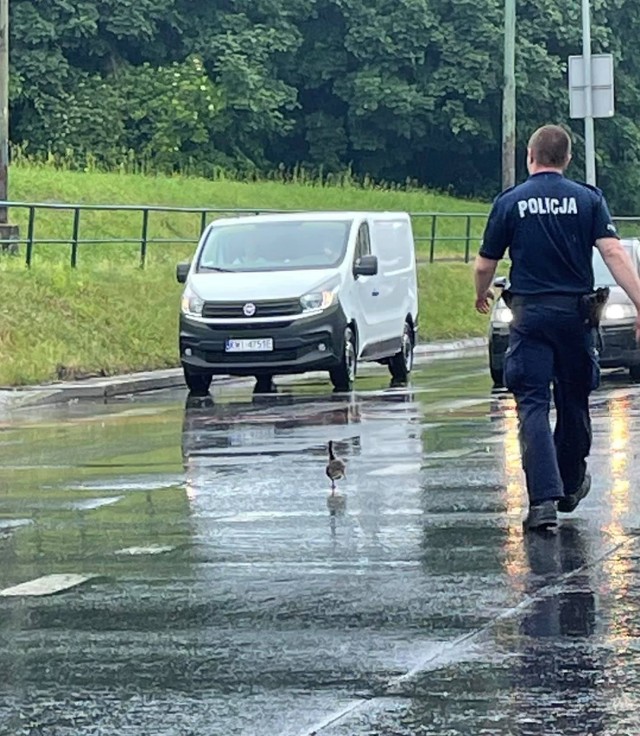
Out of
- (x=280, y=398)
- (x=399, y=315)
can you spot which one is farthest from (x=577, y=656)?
(x=399, y=315)

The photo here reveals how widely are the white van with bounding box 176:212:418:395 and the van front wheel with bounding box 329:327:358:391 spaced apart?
10 mm

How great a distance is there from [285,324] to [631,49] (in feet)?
157

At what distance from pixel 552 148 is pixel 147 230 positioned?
23681 millimetres

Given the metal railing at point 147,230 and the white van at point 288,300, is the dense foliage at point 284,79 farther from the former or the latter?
the white van at point 288,300

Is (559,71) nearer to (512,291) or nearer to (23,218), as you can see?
(23,218)

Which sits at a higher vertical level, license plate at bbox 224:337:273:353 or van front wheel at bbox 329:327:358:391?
license plate at bbox 224:337:273:353

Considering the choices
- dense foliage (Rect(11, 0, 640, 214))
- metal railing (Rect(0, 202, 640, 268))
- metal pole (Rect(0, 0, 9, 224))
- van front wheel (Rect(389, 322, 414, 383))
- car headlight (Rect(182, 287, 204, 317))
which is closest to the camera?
car headlight (Rect(182, 287, 204, 317))

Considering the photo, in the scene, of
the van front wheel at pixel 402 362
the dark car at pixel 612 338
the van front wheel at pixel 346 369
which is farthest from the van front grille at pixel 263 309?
the van front wheel at pixel 402 362

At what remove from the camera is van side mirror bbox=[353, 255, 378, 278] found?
20734 mm

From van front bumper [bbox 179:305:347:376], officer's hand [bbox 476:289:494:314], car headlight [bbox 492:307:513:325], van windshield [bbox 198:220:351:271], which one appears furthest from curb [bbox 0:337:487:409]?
officer's hand [bbox 476:289:494:314]

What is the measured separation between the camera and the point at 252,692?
566 cm

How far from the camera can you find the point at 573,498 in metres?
9.23

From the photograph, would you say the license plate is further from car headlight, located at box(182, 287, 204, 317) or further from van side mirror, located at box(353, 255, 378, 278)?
van side mirror, located at box(353, 255, 378, 278)

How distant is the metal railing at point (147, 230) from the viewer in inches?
1054
